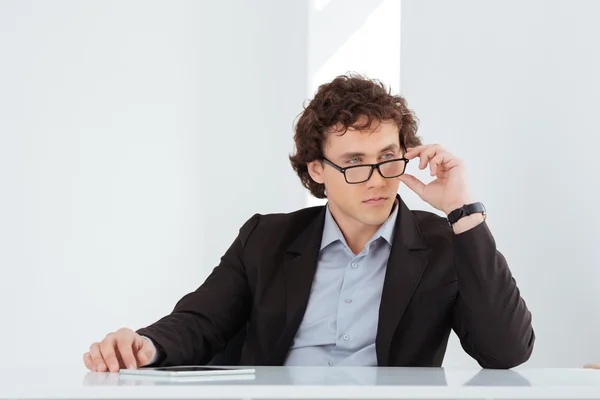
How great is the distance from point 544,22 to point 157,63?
1.59 m

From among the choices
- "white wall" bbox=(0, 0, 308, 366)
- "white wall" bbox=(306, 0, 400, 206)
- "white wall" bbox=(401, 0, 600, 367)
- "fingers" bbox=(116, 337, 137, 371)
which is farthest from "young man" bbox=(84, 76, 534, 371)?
"white wall" bbox=(0, 0, 308, 366)

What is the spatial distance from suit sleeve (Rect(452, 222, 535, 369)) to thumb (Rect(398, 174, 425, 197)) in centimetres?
27

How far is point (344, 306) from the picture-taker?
2.26m

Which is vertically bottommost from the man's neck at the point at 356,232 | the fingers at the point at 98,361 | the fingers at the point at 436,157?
the fingers at the point at 98,361

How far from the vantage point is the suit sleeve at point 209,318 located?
1.98 m

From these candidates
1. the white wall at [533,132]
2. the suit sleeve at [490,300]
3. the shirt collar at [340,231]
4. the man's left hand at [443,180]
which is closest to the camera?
the suit sleeve at [490,300]

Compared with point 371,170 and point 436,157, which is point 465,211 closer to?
point 436,157

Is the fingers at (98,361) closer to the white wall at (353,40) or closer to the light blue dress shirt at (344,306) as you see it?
the light blue dress shirt at (344,306)

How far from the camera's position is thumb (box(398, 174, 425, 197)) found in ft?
7.29

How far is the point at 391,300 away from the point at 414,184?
336mm

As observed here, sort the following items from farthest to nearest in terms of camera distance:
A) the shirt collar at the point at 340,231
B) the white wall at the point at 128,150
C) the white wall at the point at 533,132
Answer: the white wall at the point at 128,150 < the white wall at the point at 533,132 < the shirt collar at the point at 340,231

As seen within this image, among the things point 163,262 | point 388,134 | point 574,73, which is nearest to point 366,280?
point 388,134

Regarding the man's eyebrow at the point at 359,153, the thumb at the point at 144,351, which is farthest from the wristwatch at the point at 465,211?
the thumb at the point at 144,351

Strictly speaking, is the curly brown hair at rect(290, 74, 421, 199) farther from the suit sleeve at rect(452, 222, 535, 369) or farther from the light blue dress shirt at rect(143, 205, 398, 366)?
the suit sleeve at rect(452, 222, 535, 369)
